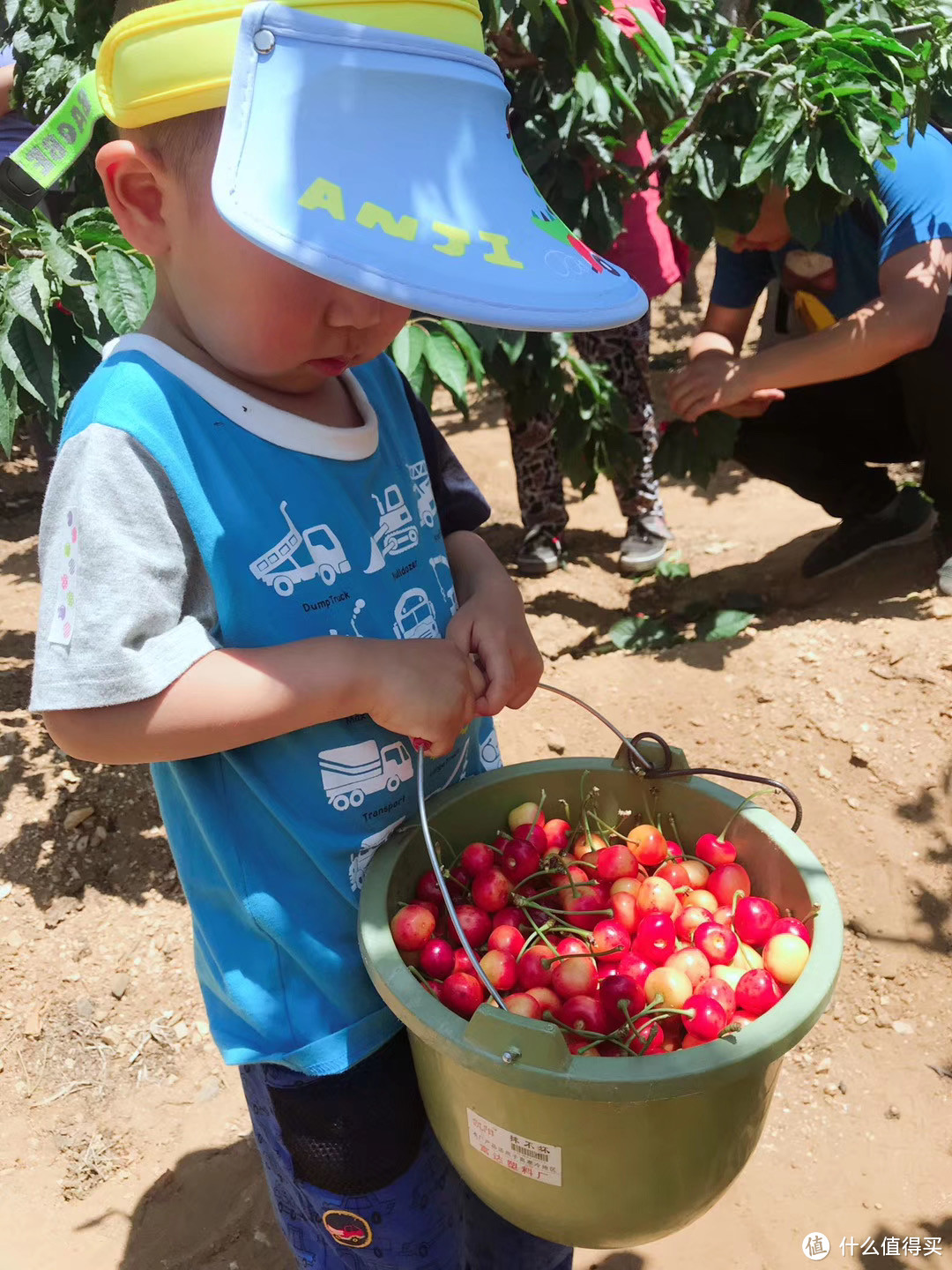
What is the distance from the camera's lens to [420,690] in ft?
3.94

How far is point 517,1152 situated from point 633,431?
11.6ft

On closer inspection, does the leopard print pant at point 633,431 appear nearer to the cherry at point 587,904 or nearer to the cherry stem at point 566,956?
the cherry at point 587,904

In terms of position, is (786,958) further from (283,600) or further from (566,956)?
(283,600)

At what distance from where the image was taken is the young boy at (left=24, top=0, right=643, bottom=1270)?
99 centimetres

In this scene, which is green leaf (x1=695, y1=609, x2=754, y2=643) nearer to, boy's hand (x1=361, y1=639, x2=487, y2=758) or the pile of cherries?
the pile of cherries

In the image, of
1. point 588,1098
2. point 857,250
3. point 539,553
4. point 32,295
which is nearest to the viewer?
point 588,1098

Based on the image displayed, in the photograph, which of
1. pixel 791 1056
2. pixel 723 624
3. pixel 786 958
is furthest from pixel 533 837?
pixel 723 624

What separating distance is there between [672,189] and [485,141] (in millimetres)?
2111

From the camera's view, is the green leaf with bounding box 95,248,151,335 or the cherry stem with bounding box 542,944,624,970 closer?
the cherry stem with bounding box 542,944,624,970

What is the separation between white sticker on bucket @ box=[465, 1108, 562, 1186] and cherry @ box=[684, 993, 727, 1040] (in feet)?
0.62

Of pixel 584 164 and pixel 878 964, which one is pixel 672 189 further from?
pixel 878 964

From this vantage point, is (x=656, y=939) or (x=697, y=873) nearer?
(x=656, y=939)

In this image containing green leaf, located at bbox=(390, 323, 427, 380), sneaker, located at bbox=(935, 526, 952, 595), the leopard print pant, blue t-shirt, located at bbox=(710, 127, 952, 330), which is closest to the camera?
green leaf, located at bbox=(390, 323, 427, 380)
